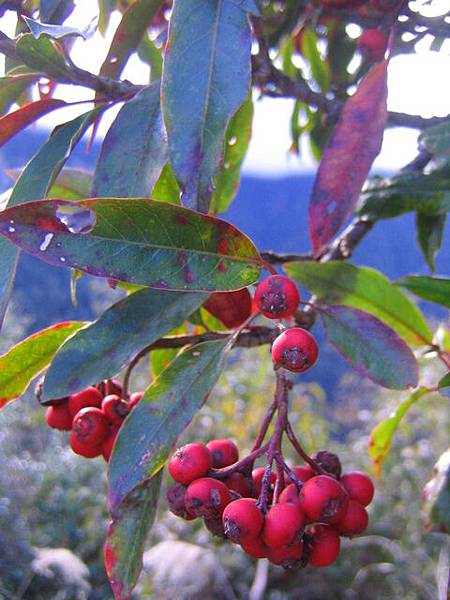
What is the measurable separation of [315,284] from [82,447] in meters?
→ 0.33

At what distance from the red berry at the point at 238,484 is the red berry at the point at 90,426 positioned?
0.17 metres

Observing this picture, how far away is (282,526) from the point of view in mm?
634

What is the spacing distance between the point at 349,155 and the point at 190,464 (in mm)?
378

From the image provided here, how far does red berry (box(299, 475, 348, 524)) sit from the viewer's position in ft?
2.14

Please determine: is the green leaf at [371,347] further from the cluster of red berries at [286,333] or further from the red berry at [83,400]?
the red berry at [83,400]

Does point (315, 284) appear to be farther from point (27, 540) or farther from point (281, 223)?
point (281, 223)

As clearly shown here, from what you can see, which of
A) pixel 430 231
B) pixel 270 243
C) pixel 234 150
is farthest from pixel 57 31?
pixel 270 243

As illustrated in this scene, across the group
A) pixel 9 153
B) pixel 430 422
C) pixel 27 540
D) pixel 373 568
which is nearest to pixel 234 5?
pixel 27 540

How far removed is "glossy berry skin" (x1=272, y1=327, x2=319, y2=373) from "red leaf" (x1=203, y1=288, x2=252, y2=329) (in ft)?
0.80

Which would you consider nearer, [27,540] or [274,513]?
[274,513]

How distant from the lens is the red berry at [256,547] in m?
0.65

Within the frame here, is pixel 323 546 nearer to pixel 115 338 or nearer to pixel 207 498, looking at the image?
pixel 207 498

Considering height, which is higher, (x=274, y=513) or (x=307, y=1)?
(x=307, y=1)

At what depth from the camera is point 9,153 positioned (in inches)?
286
